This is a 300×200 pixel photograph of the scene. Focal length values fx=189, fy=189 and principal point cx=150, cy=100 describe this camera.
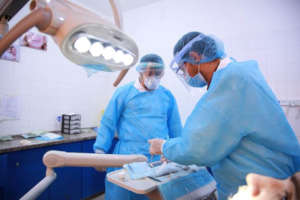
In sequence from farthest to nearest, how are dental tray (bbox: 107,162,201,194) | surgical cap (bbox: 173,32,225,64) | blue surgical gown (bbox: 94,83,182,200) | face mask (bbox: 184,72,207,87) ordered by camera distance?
1. blue surgical gown (bbox: 94,83,182,200)
2. face mask (bbox: 184,72,207,87)
3. surgical cap (bbox: 173,32,225,64)
4. dental tray (bbox: 107,162,201,194)

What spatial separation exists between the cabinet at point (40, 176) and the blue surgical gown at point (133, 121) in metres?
0.74

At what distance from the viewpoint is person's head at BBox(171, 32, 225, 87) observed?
1085mm

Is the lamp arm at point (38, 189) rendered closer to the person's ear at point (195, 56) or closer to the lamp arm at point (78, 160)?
the lamp arm at point (78, 160)

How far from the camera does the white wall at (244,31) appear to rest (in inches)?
72.6

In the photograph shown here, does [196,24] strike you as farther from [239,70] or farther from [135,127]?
[239,70]

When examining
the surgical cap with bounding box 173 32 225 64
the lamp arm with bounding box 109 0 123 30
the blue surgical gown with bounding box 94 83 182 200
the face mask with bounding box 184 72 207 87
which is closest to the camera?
the lamp arm with bounding box 109 0 123 30

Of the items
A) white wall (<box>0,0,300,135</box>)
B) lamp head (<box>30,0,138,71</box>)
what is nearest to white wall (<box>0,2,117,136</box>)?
white wall (<box>0,0,300,135</box>)

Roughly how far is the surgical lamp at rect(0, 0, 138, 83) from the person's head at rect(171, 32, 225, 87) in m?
0.59

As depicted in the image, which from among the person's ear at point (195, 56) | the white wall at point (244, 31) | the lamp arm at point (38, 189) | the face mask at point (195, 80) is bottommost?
the lamp arm at point (38, 189)

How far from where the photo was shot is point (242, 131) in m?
0.82

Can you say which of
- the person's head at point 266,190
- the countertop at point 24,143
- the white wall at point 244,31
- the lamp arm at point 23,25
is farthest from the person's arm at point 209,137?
the countertop at point 24,143

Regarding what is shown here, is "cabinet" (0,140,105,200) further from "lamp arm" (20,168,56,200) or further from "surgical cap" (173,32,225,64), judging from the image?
"surgical cap" (173,32,225,64)

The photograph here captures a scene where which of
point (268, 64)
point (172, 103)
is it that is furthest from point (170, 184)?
point (268, 64)

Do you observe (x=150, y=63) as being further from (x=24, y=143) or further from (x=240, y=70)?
(x=24, y=143)
